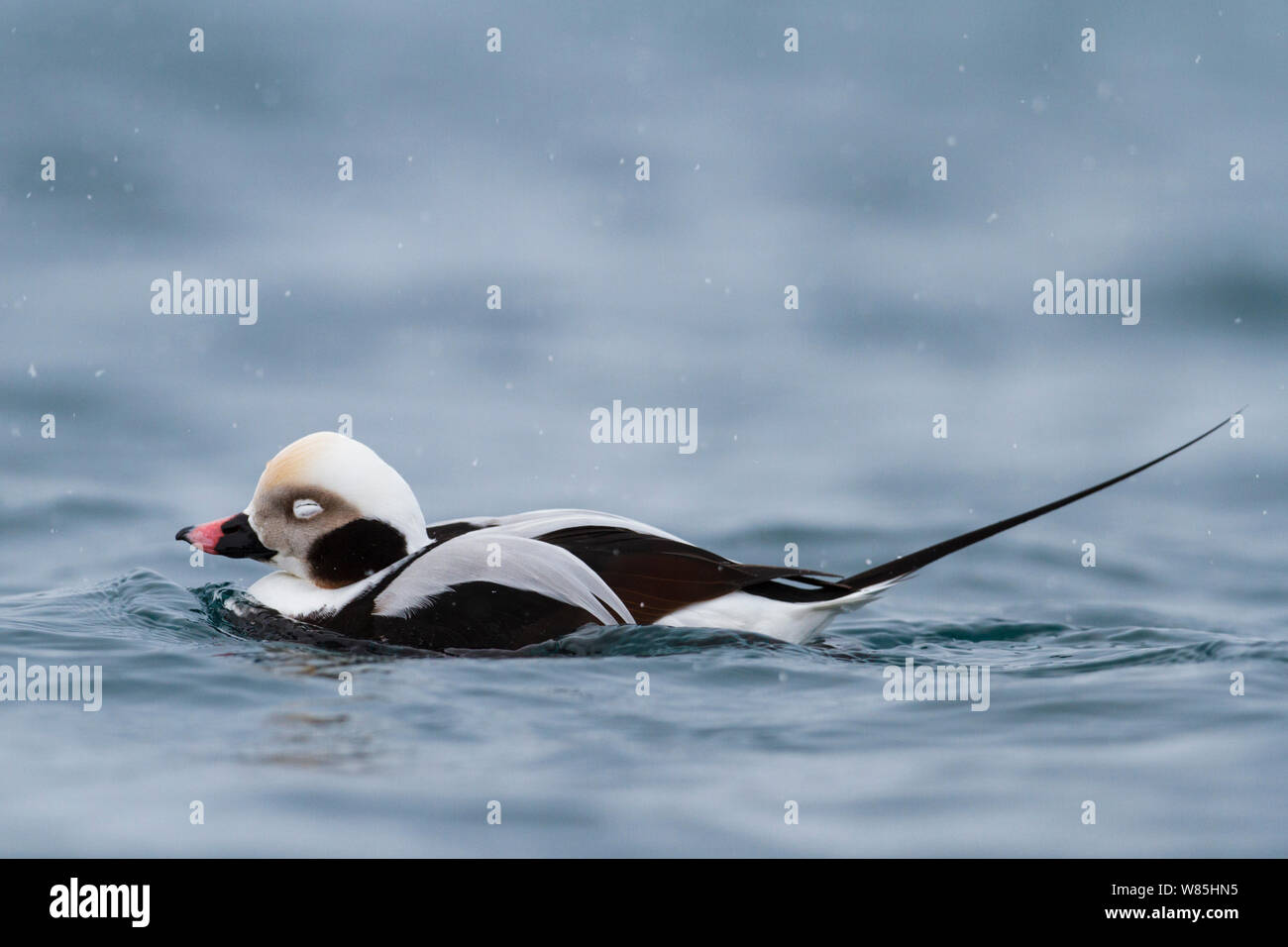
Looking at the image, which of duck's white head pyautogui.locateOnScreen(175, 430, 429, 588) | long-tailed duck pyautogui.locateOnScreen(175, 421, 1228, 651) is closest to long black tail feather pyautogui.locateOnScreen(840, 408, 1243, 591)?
long-tailed duck pyautogui.locateOnScreen(175, 421, 1228, 651)

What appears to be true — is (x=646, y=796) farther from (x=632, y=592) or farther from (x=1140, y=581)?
(x=1140, y=581)

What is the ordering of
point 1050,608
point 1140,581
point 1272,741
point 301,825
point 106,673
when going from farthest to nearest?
point 1140,581 < point 1050,608 < point 106,673 < point 1272,741 < point 301,825

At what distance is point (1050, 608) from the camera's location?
759cm

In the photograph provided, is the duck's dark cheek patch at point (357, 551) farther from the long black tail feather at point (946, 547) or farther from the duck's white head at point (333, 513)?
the long black tail feather at point (946, 547)

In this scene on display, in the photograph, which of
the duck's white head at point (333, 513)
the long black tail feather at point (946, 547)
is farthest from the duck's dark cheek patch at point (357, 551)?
the long black tail feather at point (946, 547)

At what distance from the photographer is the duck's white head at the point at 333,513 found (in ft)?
19.8

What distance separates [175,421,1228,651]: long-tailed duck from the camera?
5746 millimetres

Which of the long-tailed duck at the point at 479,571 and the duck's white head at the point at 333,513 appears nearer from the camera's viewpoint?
the long-tailed duck at the point at 479,571

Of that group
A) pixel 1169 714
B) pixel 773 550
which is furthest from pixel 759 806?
pixel 773 550

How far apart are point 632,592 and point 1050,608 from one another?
265cm

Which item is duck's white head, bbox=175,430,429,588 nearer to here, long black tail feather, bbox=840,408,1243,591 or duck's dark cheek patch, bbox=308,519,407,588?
duck's dark cheek patch, bbox=308,519,407,588

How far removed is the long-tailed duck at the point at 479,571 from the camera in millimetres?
5746

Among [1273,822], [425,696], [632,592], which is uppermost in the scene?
[632,592]

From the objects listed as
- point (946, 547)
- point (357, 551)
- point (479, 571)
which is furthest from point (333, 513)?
point (946, 547)
